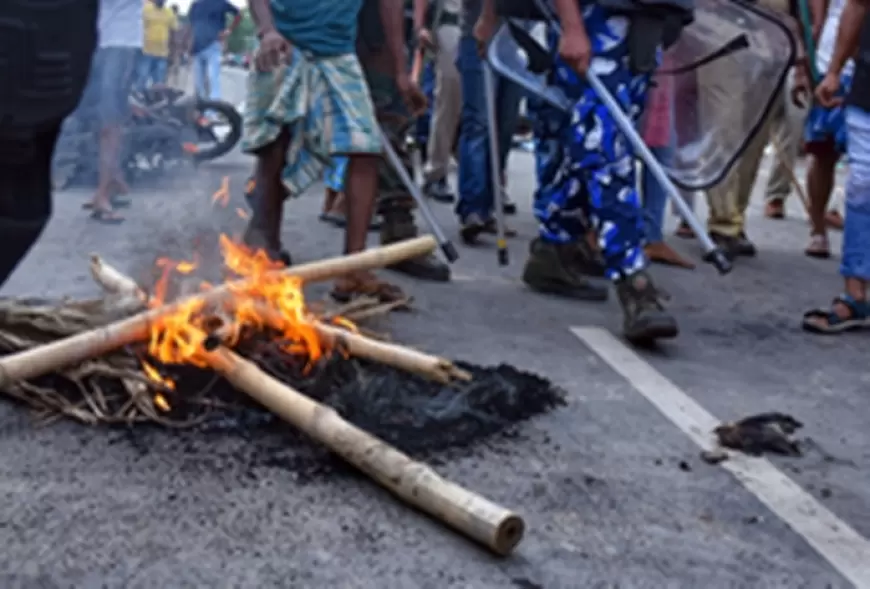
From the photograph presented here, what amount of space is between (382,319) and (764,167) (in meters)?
10.2

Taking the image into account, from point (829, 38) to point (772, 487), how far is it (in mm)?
4250

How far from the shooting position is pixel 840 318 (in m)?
5.25

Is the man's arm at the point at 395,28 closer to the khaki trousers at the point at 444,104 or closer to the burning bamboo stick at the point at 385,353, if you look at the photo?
the burning bamboo stick at the point at 385,353

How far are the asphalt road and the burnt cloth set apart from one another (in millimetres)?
742

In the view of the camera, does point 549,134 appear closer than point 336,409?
No

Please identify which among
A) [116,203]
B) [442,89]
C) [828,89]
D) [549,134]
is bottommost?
[116,203]

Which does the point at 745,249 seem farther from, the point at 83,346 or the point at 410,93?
the point at 83,346

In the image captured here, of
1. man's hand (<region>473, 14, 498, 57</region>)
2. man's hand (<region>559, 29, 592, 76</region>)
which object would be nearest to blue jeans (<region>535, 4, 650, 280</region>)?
man's hand (<region>559, 29, 592, 76</region>)

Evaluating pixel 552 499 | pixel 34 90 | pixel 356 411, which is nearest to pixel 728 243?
pixel 356 411

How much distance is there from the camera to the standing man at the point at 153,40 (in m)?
11.1

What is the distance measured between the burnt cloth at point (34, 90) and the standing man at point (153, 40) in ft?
29.1

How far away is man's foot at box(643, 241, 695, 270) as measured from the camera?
6.68 meters

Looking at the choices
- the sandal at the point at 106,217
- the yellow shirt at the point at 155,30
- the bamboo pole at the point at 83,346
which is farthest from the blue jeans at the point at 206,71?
the bamboo pole at the point at 83,346

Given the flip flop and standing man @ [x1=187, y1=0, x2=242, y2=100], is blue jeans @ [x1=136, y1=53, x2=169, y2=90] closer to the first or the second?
standing man @ [x1=187, y1=0, x2=242, y2=100]
